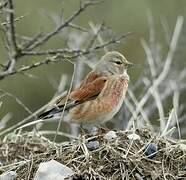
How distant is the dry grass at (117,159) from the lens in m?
6.37

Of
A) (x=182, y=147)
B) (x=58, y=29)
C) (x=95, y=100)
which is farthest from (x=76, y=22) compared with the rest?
(x=182, y=147)

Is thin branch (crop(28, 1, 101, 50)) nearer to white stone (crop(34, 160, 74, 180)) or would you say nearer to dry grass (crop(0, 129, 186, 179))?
dry grass (crop(0, 129, 186, 179))

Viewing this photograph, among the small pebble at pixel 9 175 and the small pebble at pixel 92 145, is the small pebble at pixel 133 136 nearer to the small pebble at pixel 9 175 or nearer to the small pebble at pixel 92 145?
the small pebble at pixel 92 145

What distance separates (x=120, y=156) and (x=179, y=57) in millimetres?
5596

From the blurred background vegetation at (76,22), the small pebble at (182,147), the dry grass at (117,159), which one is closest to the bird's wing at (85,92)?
the dry grass at (117,159)

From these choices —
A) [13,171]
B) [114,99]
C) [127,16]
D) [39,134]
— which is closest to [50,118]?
[39,134]

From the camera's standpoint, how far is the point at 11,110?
13203 millimetres

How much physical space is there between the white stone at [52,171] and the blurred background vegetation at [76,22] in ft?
22.0

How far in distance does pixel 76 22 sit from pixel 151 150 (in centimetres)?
832

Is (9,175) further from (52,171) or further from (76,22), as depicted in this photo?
(76,22)

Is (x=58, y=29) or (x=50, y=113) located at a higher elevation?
(x=58, y=29)

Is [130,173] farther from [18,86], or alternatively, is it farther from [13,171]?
[18,86]

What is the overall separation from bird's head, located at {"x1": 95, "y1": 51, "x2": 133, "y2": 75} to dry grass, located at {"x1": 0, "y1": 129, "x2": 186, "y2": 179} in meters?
1.67

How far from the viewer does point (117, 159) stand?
→ 643 cm
